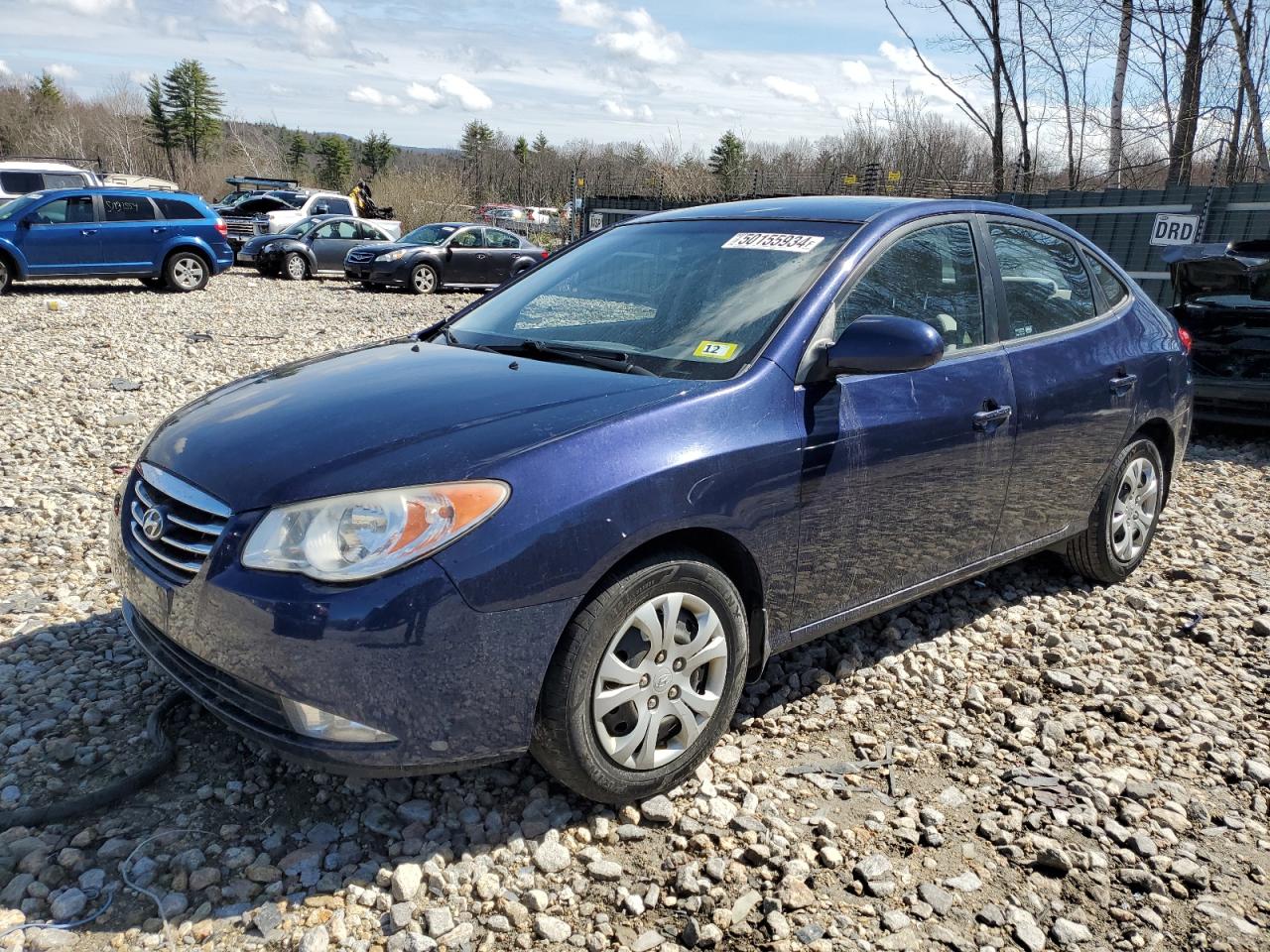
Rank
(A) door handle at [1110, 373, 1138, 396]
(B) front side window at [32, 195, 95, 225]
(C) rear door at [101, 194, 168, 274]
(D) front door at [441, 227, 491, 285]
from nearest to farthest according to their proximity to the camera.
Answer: (A) door handle at [1110, 373, 1138, 396] → (B) front side window at [32, 195, 95, 225] → (C) rear door at [101, 194, 168, 274] → (D) front door at [441, 227, 491, 285]

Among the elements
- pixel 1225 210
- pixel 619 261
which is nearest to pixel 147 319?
pixel 619 261

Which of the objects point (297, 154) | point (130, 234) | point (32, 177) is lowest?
point (130, 234)

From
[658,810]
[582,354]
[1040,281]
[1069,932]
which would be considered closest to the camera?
[1069,932]

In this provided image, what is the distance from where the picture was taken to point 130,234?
16703 millimetres

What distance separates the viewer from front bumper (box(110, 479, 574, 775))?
234 cm

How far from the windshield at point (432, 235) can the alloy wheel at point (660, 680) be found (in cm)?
1907

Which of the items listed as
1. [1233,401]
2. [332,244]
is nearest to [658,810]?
[1233,401]

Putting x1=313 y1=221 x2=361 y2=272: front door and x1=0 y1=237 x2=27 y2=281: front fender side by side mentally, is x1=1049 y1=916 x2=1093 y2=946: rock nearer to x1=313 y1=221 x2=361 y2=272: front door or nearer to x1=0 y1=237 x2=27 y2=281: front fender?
x1=0 y1=237 x2=27 y2=281: front fender

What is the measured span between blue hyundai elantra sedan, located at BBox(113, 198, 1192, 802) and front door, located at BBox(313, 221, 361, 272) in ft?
63.2

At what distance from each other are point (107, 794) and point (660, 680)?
62.4 inches

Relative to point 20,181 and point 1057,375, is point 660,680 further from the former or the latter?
point 20,181

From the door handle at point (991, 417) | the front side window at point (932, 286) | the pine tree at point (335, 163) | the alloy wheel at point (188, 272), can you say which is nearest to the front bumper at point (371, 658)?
the front side window at point (932, 286)

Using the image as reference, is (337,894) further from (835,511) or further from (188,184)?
(188,184)

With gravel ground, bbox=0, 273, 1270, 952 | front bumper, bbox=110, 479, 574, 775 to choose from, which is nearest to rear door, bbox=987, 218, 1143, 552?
gravel ground, bbox=0, 273, 1270, 952
